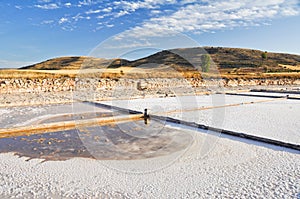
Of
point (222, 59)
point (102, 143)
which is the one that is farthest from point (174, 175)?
point (222, 59)

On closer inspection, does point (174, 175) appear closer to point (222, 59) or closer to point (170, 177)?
point (170, 177)

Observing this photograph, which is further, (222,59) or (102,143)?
(222,59)

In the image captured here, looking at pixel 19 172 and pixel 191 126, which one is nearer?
pixel 19 172

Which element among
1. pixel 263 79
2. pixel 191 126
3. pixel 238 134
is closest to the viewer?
pixel 238 134

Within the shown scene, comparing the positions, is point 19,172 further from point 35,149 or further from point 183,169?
point 183,169

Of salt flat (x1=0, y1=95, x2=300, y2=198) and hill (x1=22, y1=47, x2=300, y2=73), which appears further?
hill (x1=22, y1=47, x2=300, y2=73)

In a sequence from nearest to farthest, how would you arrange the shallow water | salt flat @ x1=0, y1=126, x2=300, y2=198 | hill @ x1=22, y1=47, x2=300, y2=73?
salt flat @ x1=0, y1=126, x2=300, y2=198 → the shallow water → hill @ x1=22, y1=47, x2=300, y2=73

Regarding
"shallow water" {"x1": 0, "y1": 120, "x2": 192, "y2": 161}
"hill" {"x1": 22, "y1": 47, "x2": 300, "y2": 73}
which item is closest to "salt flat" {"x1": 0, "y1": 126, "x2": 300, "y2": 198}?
"shallow water" {"x1": 0, "y1": 120, "x2": 192, "y2": 161}

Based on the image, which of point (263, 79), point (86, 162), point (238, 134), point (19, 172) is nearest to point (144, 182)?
point (86, 162)

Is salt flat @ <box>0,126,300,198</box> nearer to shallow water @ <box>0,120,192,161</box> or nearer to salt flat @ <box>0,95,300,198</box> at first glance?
salt flat @ <box>0,95,300,198</box>

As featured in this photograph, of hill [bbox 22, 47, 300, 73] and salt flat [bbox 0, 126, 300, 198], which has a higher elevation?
hill [bbox 22, 47, 300, 73]

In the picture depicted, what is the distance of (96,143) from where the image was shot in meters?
4.17

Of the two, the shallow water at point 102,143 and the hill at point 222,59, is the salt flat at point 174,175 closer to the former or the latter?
the shallow water at point 102,143

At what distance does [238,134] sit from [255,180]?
1.83 meters
